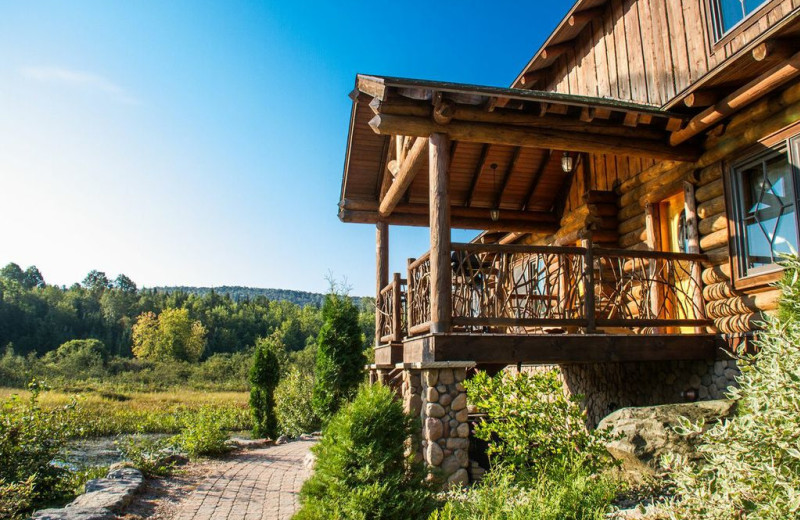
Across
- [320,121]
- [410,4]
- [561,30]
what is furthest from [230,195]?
[561,30]

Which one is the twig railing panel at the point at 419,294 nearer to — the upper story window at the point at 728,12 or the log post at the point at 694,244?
the log post at the point at 694,244

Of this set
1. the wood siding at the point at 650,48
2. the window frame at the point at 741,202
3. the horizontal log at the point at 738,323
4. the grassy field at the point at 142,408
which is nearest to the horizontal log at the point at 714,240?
the window frame at the point at 741,202

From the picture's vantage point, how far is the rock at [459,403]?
644 centimetres

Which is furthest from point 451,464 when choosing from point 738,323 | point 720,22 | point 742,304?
point 720,22

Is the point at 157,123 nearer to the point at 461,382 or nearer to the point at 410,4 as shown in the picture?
the point at 410,4

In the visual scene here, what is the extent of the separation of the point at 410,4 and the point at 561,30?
576 cm

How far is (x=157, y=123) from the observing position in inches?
540

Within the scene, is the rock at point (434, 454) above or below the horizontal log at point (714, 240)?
below

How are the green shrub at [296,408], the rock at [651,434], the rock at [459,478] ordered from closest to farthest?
the rock at [651,434] < the rock at [459,478] < the green shrub at [296,408]

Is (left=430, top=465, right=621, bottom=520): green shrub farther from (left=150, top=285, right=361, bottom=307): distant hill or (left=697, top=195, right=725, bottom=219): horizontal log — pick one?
(left=150, top=285, right=361, bottom=307): distant hill

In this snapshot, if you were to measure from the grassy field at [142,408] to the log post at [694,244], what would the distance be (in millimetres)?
11496

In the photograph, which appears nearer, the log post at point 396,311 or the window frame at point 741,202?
the window frame at point 741,202

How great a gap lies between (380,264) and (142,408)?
64.6ft

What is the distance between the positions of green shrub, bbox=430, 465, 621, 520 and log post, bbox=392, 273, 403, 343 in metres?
4.25
